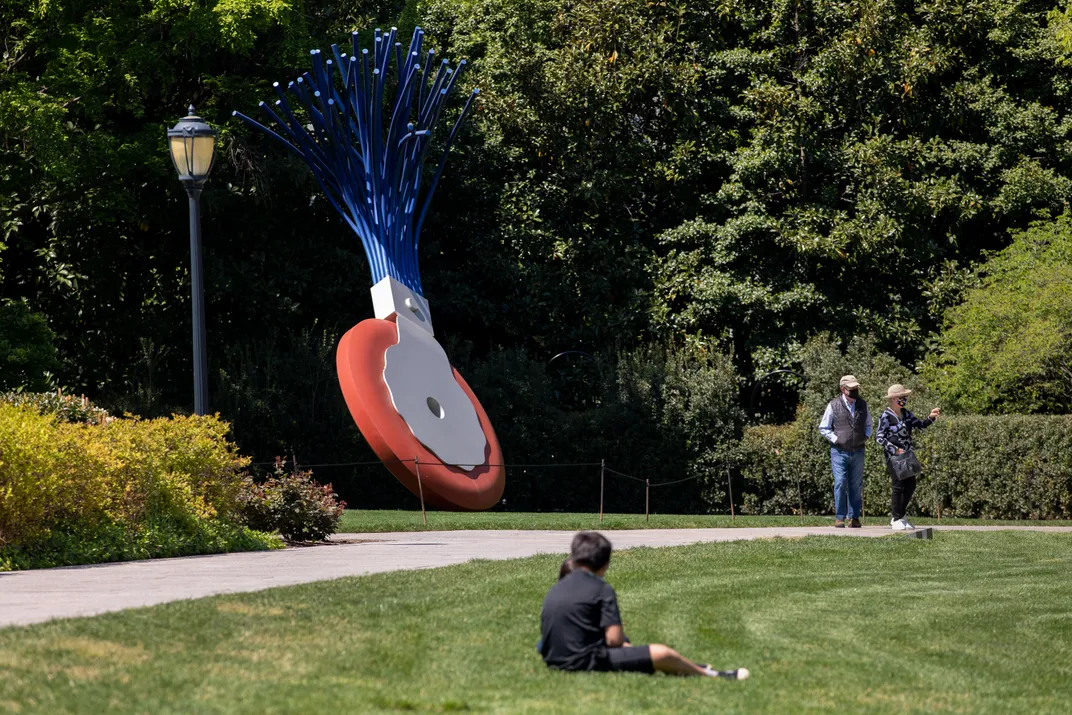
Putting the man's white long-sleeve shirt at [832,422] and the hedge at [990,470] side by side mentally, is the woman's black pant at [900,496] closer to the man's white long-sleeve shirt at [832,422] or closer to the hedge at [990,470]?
the man's white long-sleeve shirt at [832,422]

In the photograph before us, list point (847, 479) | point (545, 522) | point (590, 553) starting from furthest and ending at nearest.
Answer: point (545, 522), point (847, 479), point (590, 553)

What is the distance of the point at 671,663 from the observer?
23.4 feet

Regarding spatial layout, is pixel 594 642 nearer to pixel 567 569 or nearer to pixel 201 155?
pixel 567 569

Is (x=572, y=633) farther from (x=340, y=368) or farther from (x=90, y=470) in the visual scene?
(x=340, y=368)

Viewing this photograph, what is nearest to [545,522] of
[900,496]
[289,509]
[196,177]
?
[289,509]

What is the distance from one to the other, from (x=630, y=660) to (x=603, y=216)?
23807 mm

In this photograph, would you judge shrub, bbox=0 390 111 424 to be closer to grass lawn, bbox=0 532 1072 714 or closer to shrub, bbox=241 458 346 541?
shrub, bbox=241 458 346 541

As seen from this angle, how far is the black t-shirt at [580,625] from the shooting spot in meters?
7.17

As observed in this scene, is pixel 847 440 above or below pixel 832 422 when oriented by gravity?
below

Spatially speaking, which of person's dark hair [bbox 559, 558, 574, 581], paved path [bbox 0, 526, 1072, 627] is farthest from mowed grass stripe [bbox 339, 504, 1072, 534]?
person's dark hair [bbox 559, 558, 574, 581]

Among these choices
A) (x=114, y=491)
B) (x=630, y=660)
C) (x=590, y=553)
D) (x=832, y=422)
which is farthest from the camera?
(x=832, y=422)

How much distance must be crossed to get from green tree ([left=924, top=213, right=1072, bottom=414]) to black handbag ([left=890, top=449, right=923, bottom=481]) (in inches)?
317

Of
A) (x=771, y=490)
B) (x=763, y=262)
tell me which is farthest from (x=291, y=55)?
(x=771, y=490)

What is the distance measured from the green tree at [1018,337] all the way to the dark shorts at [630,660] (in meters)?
17.4
